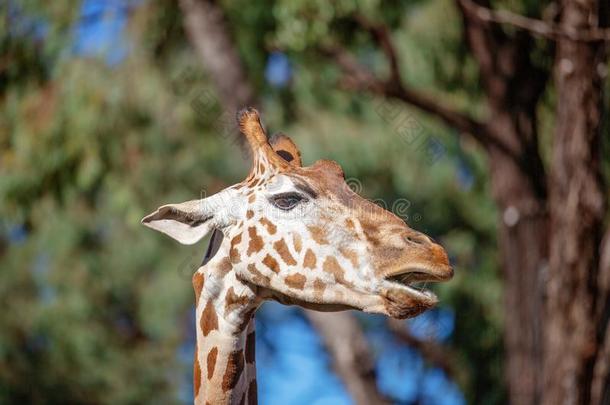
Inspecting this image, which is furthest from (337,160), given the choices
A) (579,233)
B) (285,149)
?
(285,149)

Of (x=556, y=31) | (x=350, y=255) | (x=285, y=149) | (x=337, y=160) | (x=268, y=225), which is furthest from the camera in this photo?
(x=337, y=160)

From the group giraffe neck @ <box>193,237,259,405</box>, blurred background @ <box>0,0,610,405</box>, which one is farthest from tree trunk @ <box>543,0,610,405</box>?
giraffe neck @ <box>193,237,259,405</box>

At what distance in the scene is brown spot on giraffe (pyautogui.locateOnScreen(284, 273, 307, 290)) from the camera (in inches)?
181

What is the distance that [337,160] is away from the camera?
13.8 metres

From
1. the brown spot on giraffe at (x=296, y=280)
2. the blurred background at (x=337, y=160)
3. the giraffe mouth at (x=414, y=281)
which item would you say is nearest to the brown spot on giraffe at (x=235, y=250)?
the brown spot on giraffe at (x=296, y=280)

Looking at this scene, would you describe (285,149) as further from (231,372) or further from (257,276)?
(231,372)

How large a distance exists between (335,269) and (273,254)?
287mm

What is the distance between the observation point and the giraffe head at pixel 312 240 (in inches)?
169

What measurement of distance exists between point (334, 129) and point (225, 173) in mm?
2048

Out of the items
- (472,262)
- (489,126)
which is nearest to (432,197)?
(472,262)

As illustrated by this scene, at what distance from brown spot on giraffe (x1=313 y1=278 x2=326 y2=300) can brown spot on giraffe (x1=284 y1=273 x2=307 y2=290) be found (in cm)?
5

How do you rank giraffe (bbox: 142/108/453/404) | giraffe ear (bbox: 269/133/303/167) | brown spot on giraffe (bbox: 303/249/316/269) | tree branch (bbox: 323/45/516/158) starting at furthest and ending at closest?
tree branch (bbox: 323/45/516/158) → giraffe ear (bbox: 269/133/303/167) → brown spot on giraffe (bbox: 303/249/316/269) → giraffe (bbox: 142/108/453/404)

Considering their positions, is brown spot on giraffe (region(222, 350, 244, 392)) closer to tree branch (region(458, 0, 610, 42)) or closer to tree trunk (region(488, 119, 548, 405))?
tree branch (region(458, 0, 610, 42))

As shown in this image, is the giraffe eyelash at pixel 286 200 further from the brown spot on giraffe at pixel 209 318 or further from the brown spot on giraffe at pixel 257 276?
the brown spot on giraffe at pixel 209 318
